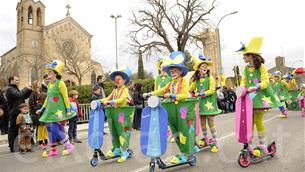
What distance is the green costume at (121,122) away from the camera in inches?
236

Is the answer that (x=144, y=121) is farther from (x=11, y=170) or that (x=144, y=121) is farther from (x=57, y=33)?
(x=57, y=33)

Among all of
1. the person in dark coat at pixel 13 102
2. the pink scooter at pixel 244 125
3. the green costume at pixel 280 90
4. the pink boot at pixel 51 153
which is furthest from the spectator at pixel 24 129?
the green costume at pixel 280 90

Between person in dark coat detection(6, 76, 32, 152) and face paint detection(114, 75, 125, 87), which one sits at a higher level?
face paint detection(114, 75, 125, 87)

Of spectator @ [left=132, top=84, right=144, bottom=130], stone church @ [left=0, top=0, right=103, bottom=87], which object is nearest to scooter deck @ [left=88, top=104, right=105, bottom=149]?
spectator @ [left=132, top=84, right=144, bottom=130]

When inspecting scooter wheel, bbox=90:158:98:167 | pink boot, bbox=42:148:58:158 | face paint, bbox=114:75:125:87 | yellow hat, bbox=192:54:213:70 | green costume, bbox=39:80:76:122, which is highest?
yellow hat, bbox=192:54:213:70

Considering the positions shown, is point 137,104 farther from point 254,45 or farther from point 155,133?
point 155,133

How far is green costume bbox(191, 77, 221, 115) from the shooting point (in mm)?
6629

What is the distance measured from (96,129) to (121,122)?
19.7 inches

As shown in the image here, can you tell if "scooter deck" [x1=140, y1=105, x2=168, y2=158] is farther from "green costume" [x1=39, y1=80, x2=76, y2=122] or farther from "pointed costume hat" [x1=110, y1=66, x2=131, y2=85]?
"green costume" [x1=39, y1=80, x2=76, y2=122]

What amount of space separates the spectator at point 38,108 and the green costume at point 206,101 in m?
4.76

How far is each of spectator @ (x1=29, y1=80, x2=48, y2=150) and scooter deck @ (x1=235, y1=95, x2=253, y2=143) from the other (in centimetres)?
595

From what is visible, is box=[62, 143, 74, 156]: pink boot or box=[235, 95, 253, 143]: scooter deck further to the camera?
box=[62, 143, 74, 156]: pink boot

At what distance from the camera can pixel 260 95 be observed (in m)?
5.38

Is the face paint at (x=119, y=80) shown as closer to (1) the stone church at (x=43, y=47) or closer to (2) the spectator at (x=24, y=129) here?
(2) the spectator at (x=24, y=129)
